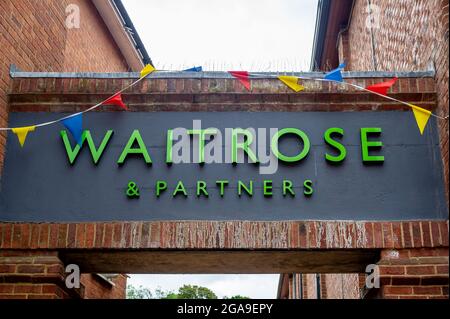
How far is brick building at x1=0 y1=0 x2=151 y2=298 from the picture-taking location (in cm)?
578

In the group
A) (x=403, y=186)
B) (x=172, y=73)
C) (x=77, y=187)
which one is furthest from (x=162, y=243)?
(x=403, y=186)

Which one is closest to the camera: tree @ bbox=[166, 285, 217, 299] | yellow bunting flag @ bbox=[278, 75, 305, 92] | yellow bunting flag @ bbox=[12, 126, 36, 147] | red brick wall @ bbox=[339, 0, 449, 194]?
red brick wall @ bbox=[339, 0, 449, 194]

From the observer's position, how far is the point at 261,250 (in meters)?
5.41

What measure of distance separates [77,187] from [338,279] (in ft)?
19.2

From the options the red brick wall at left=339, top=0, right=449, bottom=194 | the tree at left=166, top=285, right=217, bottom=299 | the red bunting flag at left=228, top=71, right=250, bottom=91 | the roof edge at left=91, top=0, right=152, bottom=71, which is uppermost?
the tree at left=166, top=285, right=217, bottom=299

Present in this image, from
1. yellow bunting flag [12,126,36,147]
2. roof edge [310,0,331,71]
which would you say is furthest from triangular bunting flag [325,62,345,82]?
roof edge [310,0,331,71]

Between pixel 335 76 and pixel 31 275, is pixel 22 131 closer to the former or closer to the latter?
pixel 31 275

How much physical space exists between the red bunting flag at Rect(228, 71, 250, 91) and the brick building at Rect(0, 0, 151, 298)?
2143mm

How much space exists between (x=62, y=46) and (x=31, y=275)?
3.18m

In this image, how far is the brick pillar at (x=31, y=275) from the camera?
209 inches

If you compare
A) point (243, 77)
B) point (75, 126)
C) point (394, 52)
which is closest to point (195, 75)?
point (243, 77)

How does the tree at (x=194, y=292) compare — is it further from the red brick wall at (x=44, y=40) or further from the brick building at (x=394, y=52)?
the red brick wall at (x=44, y=40)

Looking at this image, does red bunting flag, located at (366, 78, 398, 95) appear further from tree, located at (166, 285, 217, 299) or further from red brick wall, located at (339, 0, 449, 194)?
tree, located at (166, 285, 217, 299)
